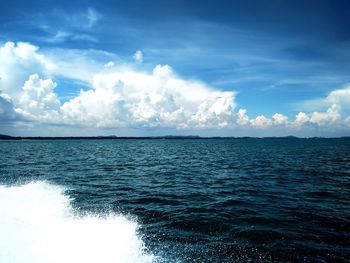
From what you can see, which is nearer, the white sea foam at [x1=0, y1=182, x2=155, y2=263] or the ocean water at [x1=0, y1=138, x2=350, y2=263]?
the white sea foam at [x1=0, y1=182, x2=155, y2=263]

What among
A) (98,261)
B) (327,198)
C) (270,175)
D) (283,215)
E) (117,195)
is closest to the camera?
(98,261)

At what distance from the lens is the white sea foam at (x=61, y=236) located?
9.73 metres

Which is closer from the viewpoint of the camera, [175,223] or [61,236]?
[61,236]

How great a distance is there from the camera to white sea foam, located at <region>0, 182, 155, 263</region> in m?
9.73

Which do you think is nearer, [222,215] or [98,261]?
[98,261]

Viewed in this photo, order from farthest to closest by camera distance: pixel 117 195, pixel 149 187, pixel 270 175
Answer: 1. pixel 270 175
2. pixel 149 187
3. pixel 117 195

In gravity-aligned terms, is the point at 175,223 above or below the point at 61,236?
below

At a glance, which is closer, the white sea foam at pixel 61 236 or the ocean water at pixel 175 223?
the white sea foam at pixel 61 236

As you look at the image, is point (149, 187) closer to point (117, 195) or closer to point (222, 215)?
point (117, 195)

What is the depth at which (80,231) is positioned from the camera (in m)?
12.4

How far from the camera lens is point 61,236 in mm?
11570

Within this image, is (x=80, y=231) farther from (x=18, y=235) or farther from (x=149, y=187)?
(x=149, y=187)

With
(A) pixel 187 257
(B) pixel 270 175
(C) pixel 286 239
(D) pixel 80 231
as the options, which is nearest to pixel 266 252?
(C) pixel 286 239

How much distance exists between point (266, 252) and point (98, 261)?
23.4ft
